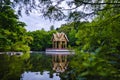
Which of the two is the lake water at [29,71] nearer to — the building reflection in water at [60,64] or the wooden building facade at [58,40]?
the building reflection in water at [60,64]

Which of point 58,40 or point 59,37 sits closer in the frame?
point 58,40

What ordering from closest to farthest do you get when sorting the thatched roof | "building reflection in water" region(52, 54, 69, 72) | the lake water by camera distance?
the lake water < "building reflection in water" region(52, 54, 69, 72) < the thatched roof

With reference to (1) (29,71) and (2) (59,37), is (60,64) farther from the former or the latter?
(2) (59,37)

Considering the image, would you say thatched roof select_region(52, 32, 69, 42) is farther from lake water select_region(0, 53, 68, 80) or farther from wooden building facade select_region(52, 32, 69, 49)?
lake water select_region(0, 53, 68, 80)

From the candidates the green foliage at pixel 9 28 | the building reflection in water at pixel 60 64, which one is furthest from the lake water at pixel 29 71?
the green foliage at pixel 9 28

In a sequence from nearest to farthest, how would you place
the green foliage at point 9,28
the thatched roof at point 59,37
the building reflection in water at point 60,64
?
the building reflection in water at point 60,64 → the green foliage at point 9,28 → the thatched roof at point 59,37

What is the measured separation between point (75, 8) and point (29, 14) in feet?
2.89

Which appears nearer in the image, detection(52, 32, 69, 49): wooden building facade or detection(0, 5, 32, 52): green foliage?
detection(0, 5, 32, 52): green foliage

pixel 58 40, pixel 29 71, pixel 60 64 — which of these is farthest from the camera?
pixel 58 40

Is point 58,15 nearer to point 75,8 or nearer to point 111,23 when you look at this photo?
point 75,8

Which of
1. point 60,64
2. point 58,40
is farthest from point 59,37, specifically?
point 60,64

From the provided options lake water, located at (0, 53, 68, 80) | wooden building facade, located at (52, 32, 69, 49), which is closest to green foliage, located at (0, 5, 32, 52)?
lake water, located at (0, 53, 68, 80)

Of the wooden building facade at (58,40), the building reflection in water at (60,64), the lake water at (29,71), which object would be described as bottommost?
the building reflection in water at (60,64)

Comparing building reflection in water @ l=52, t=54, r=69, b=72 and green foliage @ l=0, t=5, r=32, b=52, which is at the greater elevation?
green foliage @ l=0, t=5, r=32, b=52
